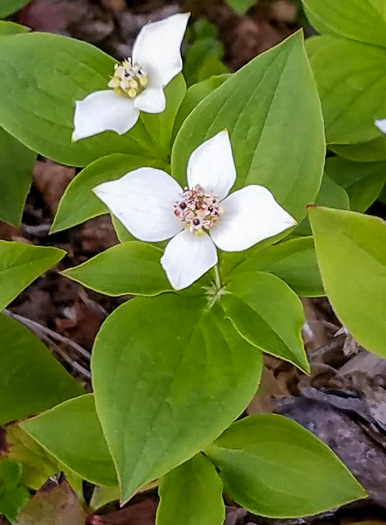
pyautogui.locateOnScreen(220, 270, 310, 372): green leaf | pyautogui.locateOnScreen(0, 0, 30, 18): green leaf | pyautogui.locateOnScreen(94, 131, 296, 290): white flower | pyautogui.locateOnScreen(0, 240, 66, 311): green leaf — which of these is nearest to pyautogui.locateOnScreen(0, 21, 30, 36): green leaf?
pyautogui.locateOnScreen(0, 0, 30, 18): green leaf

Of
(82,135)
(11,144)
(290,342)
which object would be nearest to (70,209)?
(82,135)

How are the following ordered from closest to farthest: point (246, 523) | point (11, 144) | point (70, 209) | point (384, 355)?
point (384, 355)
point (70, 209)
point (246, 523)
point (11, 144)

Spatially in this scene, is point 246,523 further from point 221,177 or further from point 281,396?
point 221,177

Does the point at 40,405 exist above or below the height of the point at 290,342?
below

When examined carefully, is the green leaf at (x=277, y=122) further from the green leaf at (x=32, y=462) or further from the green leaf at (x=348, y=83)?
the green leaf at (x=32, y=462)

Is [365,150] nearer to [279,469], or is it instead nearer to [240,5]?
[240,5]

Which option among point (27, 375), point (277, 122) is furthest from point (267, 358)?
point (277, 122)
